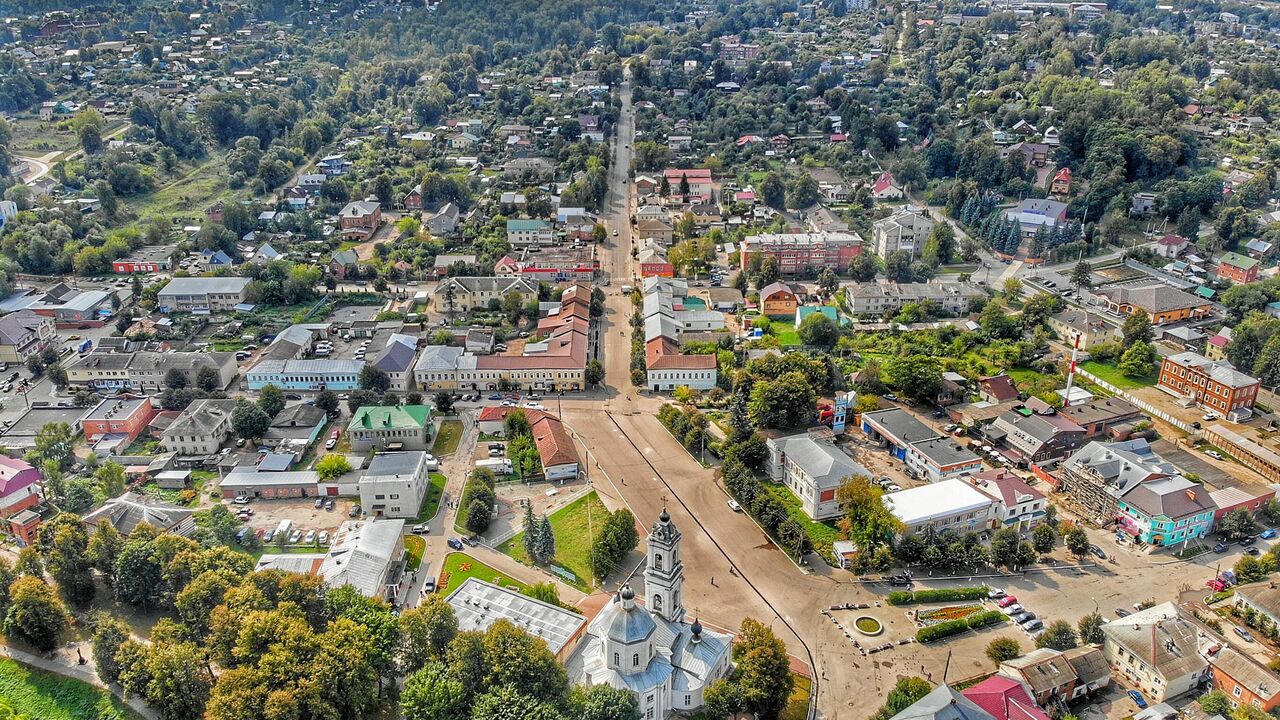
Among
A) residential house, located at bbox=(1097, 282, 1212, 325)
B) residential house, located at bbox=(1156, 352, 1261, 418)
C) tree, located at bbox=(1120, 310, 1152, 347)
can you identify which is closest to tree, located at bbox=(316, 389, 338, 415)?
residential house, located at bbox=(1156, 352, 1261, 418)

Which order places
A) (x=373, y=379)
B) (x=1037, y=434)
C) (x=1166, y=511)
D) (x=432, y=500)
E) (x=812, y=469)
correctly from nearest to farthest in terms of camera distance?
(x=1166, y=511) → (x=812, y=469) → (x=432, y=500) → (x=1037, y=434) → (x=373, y=379)

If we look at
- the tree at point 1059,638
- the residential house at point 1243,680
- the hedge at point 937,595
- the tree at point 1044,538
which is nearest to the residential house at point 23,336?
the hedge at point 937,595

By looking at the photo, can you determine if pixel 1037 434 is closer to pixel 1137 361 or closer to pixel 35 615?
pixel 1137 361

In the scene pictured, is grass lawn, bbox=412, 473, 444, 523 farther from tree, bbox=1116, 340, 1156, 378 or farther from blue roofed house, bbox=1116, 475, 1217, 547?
tree, bbox=1116, 340, 1156, 378

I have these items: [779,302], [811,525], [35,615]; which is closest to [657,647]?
[811,525]

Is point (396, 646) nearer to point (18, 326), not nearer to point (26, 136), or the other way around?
point (18, 326)

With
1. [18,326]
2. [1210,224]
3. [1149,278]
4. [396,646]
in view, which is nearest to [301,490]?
[396,646]
